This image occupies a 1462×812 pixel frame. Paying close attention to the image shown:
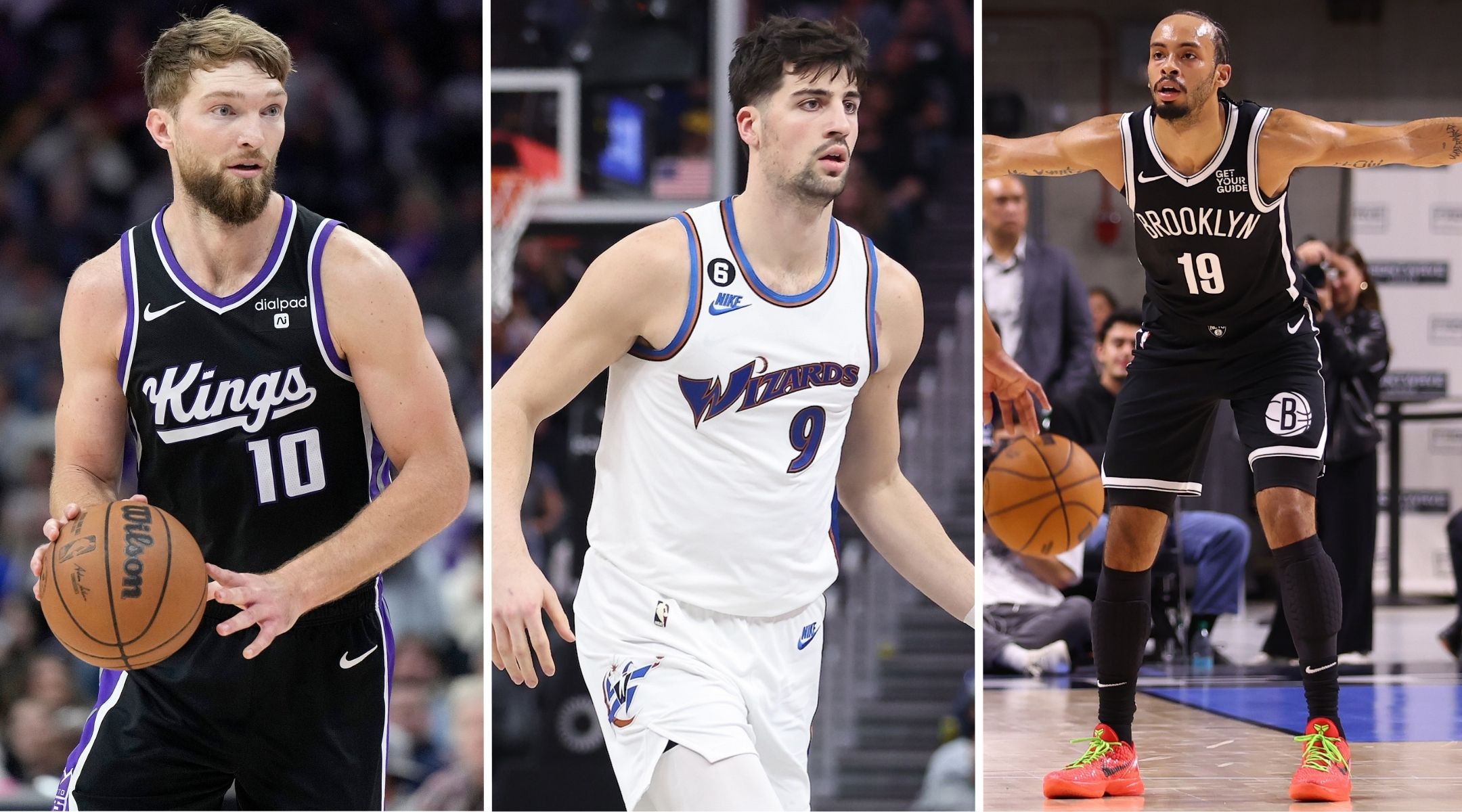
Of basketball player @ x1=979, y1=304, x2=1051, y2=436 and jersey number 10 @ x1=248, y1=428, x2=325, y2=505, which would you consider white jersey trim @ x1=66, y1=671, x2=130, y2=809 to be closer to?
jersey number 10 @ x1=248, y1=428, x2=325, y2=505

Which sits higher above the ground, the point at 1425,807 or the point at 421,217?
the point at 421,217

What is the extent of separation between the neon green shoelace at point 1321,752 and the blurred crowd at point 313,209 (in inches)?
107

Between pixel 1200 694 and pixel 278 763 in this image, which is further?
pixel 1200 694

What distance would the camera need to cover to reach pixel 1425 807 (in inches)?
147

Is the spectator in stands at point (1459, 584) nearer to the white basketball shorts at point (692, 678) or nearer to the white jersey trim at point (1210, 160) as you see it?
the white jersey trim at point (1210, 160)

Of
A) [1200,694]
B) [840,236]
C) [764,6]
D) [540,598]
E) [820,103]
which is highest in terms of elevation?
[764,6]

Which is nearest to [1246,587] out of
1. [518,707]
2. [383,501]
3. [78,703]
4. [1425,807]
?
[518,707]

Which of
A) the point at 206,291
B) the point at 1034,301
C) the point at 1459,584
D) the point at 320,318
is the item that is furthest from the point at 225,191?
the point at 1459,584

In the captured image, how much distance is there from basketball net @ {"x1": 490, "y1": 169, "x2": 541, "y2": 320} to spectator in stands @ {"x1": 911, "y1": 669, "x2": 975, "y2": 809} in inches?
120

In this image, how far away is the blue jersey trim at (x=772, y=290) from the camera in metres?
2.81

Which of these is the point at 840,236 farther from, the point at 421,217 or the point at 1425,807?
the point at 421,217

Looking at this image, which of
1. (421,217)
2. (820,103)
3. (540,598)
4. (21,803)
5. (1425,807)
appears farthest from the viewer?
(421,217)

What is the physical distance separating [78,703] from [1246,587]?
6.68 meters

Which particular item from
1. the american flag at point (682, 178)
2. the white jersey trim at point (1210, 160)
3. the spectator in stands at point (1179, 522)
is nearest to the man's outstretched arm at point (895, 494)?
the white jersey trim at point (1210, 160)
